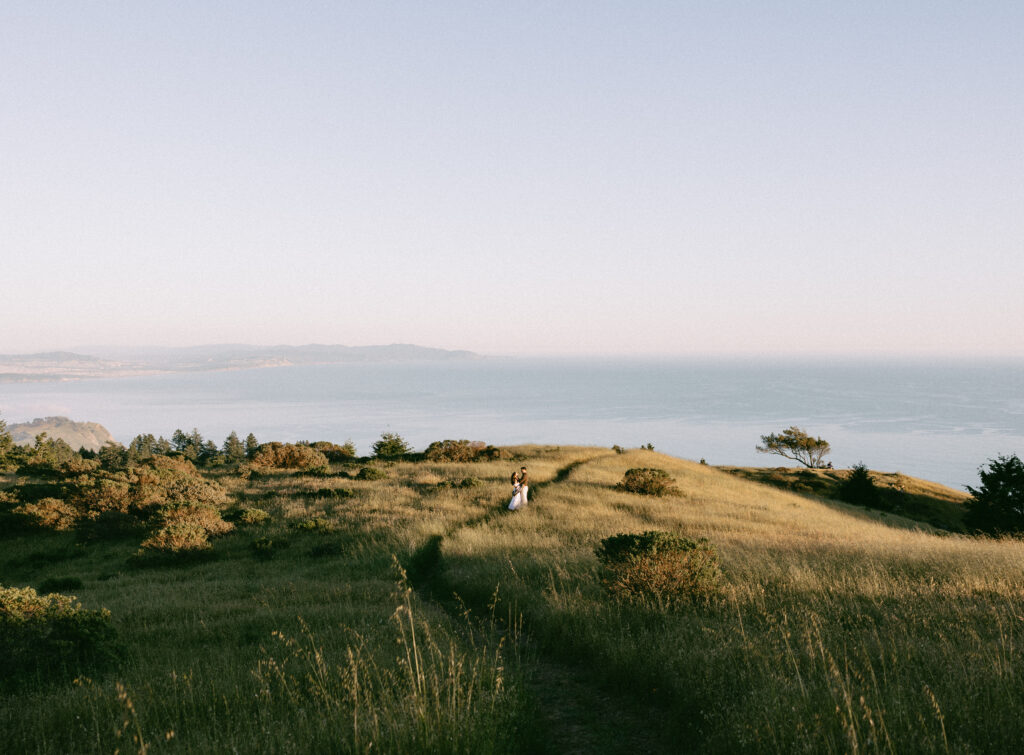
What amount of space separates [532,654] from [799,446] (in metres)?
96.5

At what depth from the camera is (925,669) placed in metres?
5.21

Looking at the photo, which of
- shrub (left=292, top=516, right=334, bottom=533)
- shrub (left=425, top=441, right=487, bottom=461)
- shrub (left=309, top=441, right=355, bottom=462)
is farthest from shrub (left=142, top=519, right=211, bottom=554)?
shrub (left=309, top=441, right=355, bottom=462)

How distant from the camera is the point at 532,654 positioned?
785 cm

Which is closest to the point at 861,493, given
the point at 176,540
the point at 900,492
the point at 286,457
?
the point at 900,492

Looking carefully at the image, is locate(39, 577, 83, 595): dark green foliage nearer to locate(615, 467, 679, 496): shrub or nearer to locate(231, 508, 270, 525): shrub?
locate(231, 508, 270, 525): shrub

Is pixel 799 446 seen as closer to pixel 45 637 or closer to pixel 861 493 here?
pixel 861 493

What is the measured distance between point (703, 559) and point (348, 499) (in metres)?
17.7

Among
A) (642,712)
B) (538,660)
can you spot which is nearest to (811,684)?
(642,712)

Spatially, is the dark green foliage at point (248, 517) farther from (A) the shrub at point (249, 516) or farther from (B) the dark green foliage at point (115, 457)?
(B) the dark green foliage at point (115, 457)

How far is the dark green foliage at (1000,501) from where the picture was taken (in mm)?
34375

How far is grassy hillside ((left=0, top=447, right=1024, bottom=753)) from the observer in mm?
4398

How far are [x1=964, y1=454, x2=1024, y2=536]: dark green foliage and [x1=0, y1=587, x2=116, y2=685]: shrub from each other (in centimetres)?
4540

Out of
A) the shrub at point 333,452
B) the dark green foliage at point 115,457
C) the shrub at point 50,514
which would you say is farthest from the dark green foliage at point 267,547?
the dark green foliage at point 115,457

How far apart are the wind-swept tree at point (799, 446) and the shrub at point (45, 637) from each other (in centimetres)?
9548
